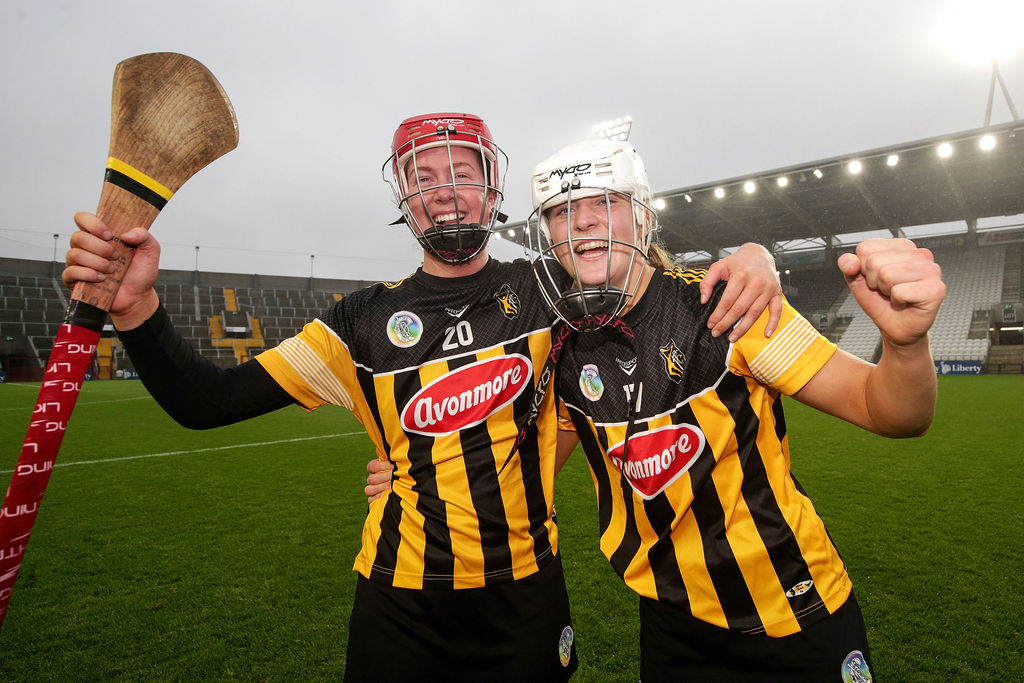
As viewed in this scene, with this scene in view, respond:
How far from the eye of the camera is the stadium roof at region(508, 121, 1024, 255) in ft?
59.0

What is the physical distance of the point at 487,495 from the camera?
1.68m

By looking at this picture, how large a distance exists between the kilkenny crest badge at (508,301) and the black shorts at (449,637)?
0.82m

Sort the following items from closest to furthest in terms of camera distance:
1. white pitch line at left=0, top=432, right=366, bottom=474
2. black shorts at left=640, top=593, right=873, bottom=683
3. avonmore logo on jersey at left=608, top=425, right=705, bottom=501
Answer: black shorts at left=640, top=593, right=873, bottom=683
avonmore logo on jersey at left=608, top=425, right=705, bottom=501
white pitch line at left=0, top=432, right=366, bottom=474

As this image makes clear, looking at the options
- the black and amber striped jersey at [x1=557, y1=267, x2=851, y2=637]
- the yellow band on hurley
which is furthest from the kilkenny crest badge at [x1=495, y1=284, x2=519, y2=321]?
the yellow band on hurley

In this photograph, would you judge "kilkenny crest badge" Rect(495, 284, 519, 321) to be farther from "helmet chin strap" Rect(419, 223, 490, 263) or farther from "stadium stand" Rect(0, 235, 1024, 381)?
"stadium stand" Rect(0, 235, 1024, 381)

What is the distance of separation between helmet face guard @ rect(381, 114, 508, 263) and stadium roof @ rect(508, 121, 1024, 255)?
647 inches

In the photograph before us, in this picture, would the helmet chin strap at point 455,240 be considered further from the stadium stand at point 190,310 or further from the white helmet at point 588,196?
the stadium stand at point 190,310

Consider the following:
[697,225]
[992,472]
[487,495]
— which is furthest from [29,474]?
[697,225]

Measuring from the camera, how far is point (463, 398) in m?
1.72

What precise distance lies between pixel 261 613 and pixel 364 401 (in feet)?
7.41

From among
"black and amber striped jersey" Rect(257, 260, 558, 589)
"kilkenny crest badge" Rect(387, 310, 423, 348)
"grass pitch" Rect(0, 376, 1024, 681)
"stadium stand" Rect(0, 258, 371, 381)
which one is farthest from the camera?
"stadium stand" Rect(0, 258, 371, 381)

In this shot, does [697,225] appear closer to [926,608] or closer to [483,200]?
[926,608]

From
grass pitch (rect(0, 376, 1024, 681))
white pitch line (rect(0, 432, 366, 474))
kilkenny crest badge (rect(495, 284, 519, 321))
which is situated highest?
kilkenny crest badge (rect(495, 284, 519, 321))

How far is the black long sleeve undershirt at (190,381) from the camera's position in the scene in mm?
1522
